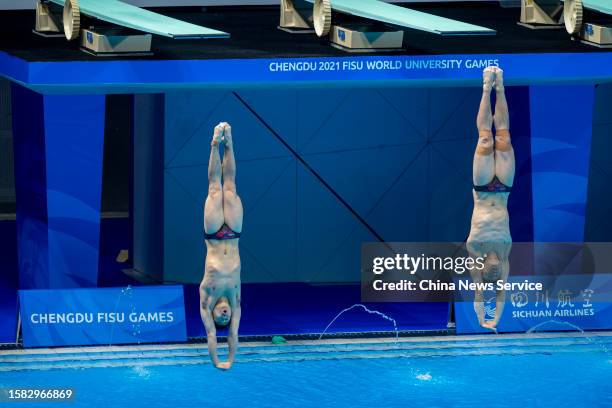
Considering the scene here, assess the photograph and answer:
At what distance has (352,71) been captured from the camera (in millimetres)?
16422

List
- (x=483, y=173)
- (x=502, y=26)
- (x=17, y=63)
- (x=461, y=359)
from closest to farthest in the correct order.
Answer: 1. (x=483, y=173)
2. (x=17, y=63)
3. (x=461, y=359)
4. (x=502, y=26)

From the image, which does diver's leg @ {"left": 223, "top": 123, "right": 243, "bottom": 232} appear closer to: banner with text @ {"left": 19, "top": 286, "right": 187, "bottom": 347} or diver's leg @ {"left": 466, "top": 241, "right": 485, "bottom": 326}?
diver's leg @ {"left": 466, "top": 241, "right": 485, "bottom": 326}

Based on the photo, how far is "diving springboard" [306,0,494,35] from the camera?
16.2 m

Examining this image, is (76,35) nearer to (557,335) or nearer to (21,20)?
(21,20)

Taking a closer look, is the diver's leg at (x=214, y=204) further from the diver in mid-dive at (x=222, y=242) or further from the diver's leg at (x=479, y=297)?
the diver's leg at (x=479, y=297)

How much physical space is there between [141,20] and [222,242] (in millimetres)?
3695

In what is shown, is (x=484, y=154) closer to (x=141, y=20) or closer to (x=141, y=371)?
(x=141, y=20)

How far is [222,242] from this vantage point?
1378 centimetres

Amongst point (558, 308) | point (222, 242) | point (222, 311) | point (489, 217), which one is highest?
point (489, 217)

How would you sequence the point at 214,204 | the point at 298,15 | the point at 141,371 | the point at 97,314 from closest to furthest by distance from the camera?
the point at 214,204, the point at 141,371, the point at 97,314, the point at 298,15

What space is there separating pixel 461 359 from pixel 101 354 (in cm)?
403

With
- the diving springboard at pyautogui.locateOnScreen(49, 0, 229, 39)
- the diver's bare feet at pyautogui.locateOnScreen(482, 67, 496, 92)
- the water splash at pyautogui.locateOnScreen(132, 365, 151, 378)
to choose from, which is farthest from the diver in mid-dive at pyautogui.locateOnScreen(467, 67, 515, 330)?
the water splash at pyautogui.locateOnScreen(132, 365, 151, 378)

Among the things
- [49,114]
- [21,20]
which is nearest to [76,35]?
[49,114]

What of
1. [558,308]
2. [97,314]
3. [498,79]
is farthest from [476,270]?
[97,314]
